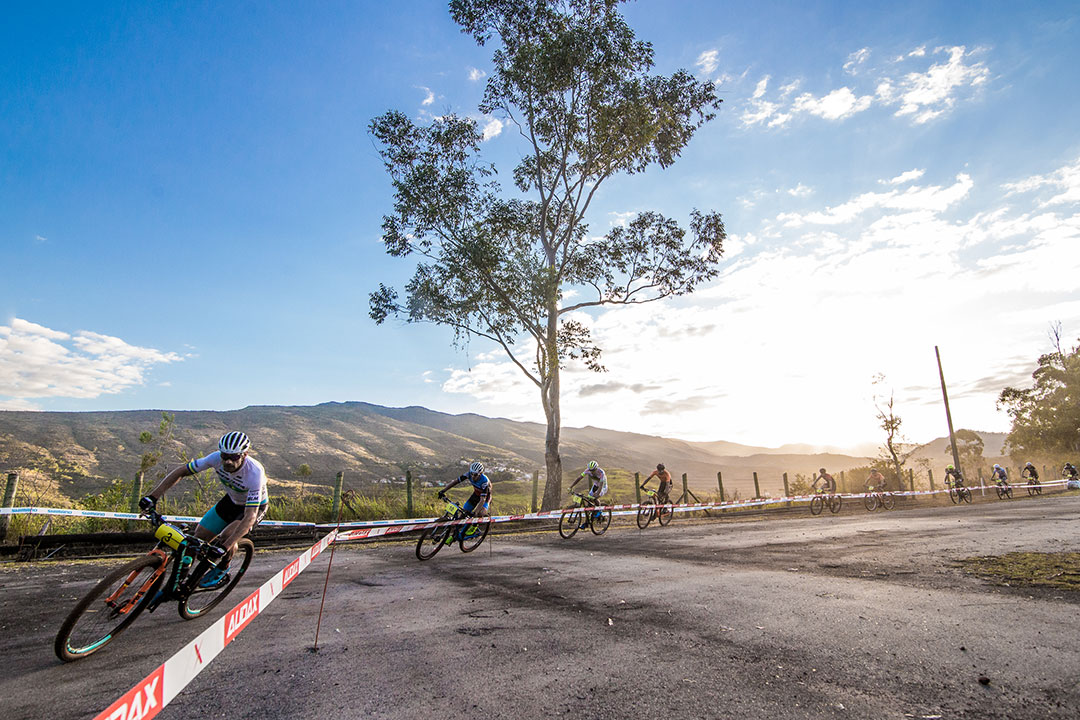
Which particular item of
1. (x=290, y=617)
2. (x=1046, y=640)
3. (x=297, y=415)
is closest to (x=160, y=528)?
(x=290, y=617)

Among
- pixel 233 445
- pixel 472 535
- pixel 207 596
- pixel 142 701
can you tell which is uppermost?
pixel 233 445

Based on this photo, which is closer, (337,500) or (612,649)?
(612,649)

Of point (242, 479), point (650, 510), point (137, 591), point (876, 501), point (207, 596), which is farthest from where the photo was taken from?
point (876, 501)

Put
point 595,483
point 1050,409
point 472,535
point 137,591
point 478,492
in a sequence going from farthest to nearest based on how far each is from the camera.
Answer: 1. point 1050,409
2. point 595,483
3. point 472,535
4. point 478,492
5. point 137,591

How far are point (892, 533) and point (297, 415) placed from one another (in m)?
70.8

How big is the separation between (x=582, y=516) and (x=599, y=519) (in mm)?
503

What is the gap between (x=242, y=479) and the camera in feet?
19.1

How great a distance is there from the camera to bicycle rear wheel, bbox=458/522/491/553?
10.9 meters

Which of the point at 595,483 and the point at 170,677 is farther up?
the point at 595,483

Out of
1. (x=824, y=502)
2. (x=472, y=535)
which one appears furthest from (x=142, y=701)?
(x=824, y=502)

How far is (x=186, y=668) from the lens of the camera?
7.68 ft

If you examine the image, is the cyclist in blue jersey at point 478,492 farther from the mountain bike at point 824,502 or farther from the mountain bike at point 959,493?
the mountain bike at point 959,493

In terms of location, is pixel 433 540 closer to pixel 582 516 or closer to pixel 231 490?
pixel 231 490

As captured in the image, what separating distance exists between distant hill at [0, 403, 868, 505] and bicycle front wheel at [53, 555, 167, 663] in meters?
17.8
